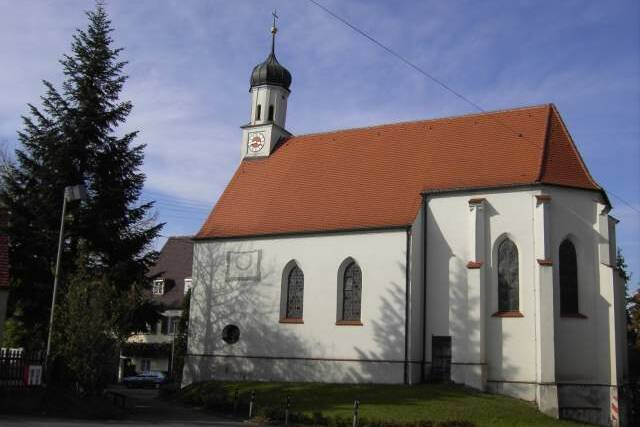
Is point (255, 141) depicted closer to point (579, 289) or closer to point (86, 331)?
point (86, 331)

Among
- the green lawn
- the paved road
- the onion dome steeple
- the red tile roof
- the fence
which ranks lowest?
the paved road

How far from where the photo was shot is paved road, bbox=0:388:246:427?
1620 centimetres

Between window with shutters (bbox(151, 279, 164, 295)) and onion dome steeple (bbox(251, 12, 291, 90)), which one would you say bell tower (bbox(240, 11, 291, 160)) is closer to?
onion dome steeple (bbox(251, 12, 291, 90))

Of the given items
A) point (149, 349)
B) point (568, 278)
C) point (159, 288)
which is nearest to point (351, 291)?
point (568, 278)

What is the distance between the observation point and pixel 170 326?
45.7 meters

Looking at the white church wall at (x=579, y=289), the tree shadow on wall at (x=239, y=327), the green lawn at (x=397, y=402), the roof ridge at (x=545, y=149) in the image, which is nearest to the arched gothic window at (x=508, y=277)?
the white church wall at (x=579, y=289)

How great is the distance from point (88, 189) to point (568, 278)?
58.7 ft

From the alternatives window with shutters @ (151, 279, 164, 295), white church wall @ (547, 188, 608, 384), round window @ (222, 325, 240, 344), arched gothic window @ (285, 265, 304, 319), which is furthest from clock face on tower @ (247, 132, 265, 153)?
window with shutters @ (151, 279, 164, 295)

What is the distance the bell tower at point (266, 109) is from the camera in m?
33.2

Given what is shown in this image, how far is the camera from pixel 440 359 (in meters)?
25.0

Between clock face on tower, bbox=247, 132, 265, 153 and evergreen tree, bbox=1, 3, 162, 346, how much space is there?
8496 millimetres

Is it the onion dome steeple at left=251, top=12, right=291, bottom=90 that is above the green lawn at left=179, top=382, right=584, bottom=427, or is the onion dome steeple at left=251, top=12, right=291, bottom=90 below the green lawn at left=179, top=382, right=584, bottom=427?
above

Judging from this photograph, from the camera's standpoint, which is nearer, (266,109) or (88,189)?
(88,189)

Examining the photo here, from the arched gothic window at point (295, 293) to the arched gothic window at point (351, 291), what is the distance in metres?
2.00
